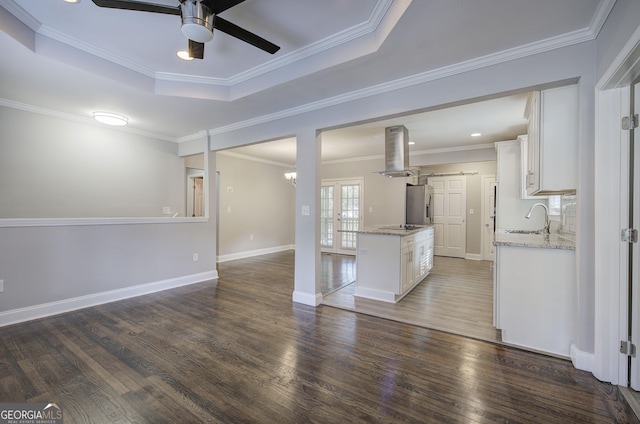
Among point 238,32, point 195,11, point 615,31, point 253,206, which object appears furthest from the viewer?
point 253,206

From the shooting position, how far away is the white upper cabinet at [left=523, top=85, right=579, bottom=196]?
2219 mm

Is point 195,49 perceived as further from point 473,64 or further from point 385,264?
point 385,264

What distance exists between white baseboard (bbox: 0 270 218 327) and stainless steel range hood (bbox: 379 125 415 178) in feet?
11.9

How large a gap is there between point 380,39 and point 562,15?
3.93ft

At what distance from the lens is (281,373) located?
198cm

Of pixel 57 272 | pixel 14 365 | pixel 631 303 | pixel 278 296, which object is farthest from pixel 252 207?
pixel 631 303

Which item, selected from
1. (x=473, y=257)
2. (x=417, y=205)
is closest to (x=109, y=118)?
(x=417, y=205)

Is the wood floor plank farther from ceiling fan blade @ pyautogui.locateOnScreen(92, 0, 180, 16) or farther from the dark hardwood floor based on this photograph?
ceiling fan blade @ pyautogui.locateOnScreen(92, 0, 180, 16)

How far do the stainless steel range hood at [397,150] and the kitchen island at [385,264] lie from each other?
3.57ft

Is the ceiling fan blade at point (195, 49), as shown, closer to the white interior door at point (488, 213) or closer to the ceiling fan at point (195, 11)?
the ceiling fan at point (195, 11)

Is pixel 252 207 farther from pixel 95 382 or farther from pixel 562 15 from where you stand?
pixel 562 15

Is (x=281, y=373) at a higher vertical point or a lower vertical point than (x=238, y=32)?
lower

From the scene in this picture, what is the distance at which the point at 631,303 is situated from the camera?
5.85 ft

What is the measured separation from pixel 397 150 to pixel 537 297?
279 cm
